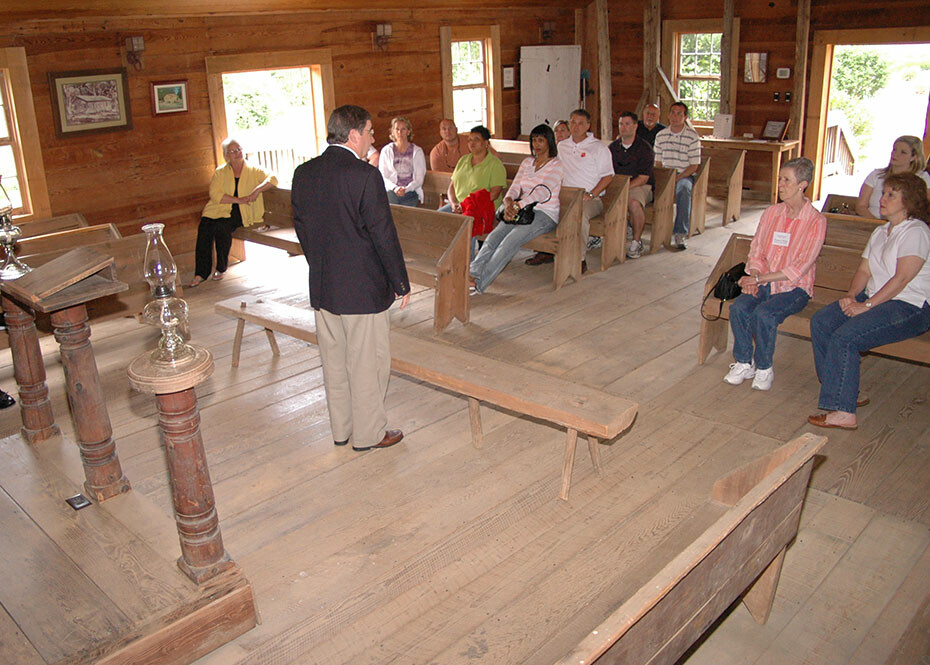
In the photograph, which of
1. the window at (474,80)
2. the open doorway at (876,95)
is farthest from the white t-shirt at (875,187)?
the open doorway at (876,95)

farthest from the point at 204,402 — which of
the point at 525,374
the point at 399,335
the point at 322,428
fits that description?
the point at 525,374

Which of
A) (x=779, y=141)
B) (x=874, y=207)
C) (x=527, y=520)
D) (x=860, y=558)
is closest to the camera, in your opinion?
(x=860, y=558)

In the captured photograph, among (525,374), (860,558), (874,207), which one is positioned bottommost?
(860,558)

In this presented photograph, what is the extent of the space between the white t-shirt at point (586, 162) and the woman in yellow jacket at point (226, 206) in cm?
253

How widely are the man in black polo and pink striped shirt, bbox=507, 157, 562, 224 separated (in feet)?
4.02

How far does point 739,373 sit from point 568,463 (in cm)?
163

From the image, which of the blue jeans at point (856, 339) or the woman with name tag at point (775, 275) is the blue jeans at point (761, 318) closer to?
the woman with name tag at point (775, 275)

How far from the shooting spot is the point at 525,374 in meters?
3.79

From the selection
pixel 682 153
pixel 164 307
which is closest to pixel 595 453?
pixel 164 307

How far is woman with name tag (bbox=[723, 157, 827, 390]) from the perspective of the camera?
14.4 ft

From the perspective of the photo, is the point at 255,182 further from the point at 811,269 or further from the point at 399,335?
the point at 811,269

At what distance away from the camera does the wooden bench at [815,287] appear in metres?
4.58

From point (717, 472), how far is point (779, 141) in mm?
6759

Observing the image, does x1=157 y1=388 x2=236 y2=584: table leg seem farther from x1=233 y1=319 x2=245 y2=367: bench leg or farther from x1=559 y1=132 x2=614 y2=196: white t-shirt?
x1=559 y1=132 x2=614 y2=196: white t-shirt
